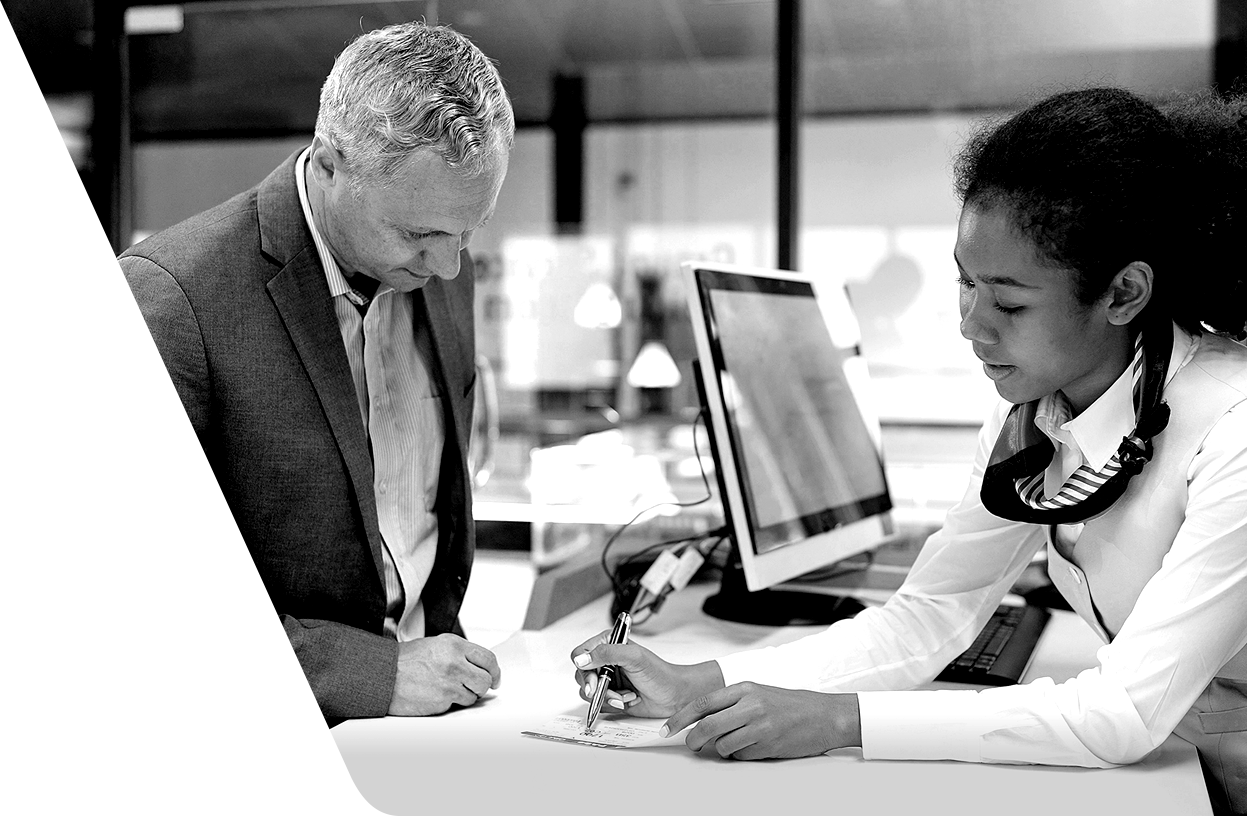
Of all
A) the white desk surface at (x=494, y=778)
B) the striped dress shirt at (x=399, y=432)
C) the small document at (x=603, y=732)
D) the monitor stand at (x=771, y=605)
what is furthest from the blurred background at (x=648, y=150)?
the white desk surface at (x=494, y=778)

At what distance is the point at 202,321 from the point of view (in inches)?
50.2

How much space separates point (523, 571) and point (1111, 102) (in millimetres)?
2679

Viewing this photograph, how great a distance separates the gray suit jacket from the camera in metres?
1.25

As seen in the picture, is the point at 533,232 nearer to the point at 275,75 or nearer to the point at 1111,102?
the point at 275,75

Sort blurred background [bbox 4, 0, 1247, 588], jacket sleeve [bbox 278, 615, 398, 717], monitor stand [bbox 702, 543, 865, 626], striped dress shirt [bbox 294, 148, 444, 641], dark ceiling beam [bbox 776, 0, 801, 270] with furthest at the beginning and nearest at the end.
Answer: blurred background [bbox 4, 0, 1247, 588]
dark ceiling beam [bbox 776, 0, 801, 270]
monitor stand [bbox 702, 543, 865, 626]
striped dress shirt [bbox 294, 148, 444, 641]
jacket sleeve [bbox 278, 615, 398, 717]

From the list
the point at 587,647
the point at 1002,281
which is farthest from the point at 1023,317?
the point at 587,647

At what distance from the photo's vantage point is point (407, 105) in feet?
4.14

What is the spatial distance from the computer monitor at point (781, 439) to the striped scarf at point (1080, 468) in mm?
422

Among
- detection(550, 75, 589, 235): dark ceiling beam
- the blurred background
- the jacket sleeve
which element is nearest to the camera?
the jacket sleeve

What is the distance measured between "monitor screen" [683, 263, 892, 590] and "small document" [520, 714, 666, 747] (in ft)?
1.32

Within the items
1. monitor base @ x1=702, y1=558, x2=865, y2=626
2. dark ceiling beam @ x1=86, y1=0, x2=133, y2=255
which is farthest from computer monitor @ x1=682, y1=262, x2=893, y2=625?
dark ceiling beam @ x1=86, y1=0, x2=133, y2=255

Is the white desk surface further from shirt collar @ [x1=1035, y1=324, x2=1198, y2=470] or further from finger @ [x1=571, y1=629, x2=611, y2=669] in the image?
shirt collar @ [x1=1035, y1=324, x2=1198, y2=470]

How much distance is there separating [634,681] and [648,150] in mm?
6995

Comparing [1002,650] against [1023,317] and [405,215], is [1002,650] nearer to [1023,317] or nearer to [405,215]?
[1023,317]
